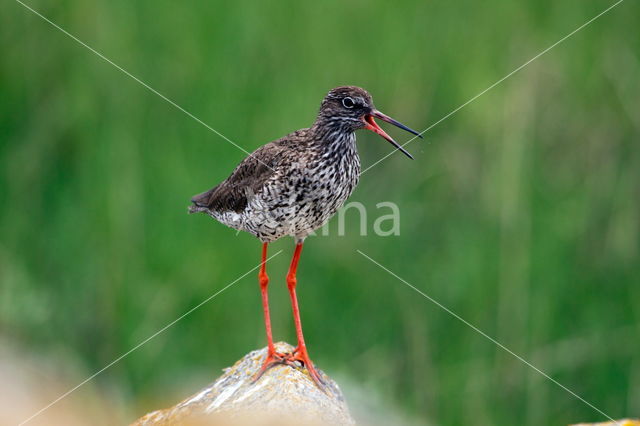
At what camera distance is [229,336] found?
738 centimetres

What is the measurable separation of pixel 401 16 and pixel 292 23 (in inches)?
36.0

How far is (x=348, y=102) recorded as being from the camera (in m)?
5.86

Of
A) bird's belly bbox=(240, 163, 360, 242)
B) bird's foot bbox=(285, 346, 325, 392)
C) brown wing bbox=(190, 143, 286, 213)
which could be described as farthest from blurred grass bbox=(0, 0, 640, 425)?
bird's belly bbox=(240, 163, 360, 242)

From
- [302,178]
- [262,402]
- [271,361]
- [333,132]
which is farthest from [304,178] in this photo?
[262,402]

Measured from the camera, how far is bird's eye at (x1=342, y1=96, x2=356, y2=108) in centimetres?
583

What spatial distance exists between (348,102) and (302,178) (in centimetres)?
57

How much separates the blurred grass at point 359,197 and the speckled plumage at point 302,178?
1.32 metres

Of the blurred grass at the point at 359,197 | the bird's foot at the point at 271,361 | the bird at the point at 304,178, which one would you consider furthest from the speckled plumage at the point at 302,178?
the blurred grass at the point at 359,197

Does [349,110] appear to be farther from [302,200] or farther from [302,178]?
[302,200]

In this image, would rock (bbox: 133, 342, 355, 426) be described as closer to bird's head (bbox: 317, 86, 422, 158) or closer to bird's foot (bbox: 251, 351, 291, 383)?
bird's foot (bbox: 251, 351, 291, 383)

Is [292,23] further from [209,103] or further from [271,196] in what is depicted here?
[271,196]

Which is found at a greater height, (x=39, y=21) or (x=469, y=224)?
(x=39, y=21)

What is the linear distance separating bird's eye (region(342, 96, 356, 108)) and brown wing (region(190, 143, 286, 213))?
49cm

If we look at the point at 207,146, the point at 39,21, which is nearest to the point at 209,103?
the point at 207,146
